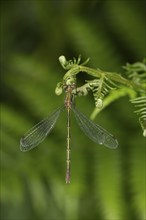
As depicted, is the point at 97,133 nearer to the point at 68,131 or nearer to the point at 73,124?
the point at 68,131

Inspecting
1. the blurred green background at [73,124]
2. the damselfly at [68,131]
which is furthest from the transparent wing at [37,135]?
the blurred green background at [73,124]

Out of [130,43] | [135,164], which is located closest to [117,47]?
[130,43]

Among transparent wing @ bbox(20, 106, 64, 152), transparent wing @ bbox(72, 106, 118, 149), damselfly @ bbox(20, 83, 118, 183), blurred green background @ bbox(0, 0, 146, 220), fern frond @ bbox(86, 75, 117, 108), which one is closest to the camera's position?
fern frond @ bbox(86, 75, 117, 108)

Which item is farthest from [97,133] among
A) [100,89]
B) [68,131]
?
[100,89]

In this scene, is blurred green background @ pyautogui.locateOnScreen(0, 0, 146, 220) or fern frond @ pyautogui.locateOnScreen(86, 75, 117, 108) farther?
blurred green background @ pyautogui.locateOnScreen(0, 0, 146, 220)

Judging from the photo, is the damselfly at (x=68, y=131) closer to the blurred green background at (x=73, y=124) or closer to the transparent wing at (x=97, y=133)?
the transparent wing at (x=97, y=133)

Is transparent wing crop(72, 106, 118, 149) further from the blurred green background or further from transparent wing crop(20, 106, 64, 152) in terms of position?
the blurred green background

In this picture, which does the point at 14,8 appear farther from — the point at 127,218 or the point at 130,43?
the point at 127,218

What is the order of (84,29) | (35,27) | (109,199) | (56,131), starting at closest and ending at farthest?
(109,199) < (56,131) < (84,29) < (35,27)

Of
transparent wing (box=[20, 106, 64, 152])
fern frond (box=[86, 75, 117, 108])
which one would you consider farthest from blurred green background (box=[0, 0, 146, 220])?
fern frond (box=[86, 75, 117, 108])
